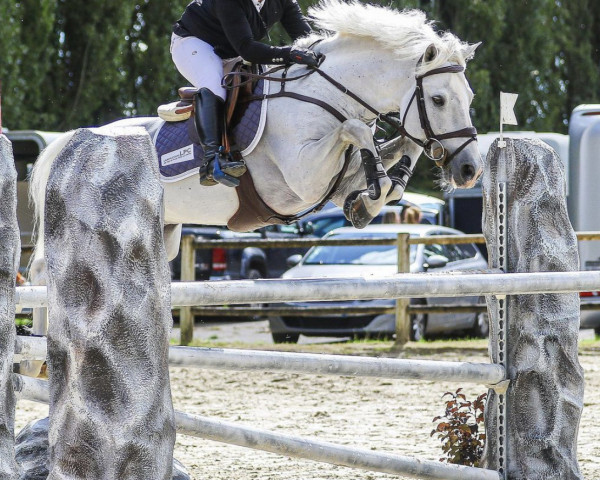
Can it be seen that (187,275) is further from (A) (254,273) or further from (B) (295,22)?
(B) (295,22)

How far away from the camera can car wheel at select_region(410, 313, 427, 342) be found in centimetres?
1148

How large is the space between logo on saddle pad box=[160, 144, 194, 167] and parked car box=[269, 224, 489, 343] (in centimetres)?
587

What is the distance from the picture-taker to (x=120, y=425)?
6.59 ft

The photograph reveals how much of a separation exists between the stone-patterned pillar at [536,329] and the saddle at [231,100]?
83.1 inches

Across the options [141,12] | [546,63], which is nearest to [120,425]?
[141,12]

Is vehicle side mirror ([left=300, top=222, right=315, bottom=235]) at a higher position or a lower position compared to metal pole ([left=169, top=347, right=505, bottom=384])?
higher

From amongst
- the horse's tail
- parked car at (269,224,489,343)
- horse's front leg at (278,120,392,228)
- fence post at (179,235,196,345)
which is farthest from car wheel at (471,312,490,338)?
horse's front leg at (278,120,392,228)

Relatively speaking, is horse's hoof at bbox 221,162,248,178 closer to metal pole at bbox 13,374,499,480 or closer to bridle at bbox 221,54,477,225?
bridle at bbox 221,54,477,225

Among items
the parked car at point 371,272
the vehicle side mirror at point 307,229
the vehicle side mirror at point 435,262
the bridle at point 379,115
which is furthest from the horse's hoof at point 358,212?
the vehicle side mirror at point 307,229

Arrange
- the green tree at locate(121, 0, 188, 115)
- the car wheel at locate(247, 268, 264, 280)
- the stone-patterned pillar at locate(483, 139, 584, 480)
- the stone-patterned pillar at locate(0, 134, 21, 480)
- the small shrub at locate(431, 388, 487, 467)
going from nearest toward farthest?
the stone-patterned pillar at locate(0, 134, 21, 480) → the stone-patterned pillar at locate(483, 139, 584, 480) → the small shrub at locate(431, 388, 487, 467) → the car wheel at locate(247, 268, 264, 280) → the green tree at locate(121, 0, 188, 115)

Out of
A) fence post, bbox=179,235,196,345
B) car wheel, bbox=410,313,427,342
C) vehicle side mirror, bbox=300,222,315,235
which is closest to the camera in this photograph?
fence post, bbox=179,235,196,345

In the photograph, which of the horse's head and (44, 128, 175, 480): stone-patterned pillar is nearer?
(44, 128, 175, 480): stone-patterned pillar

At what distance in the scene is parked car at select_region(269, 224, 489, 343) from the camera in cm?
1158

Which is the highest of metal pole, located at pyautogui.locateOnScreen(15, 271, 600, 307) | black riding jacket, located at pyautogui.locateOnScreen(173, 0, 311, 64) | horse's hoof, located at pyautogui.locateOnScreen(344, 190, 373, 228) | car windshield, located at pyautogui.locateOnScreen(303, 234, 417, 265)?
black riding jacket, located at pyautogui.locateOnScreen(173, 0, 311, 64)
